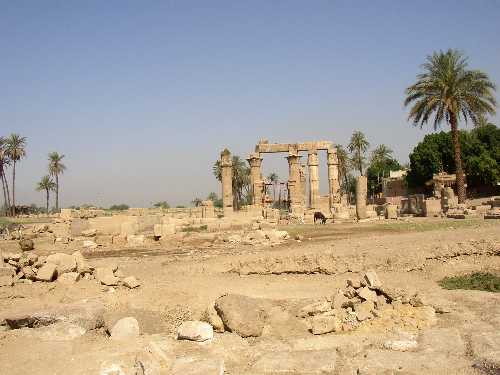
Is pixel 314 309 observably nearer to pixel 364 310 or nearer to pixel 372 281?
pixel 364 310

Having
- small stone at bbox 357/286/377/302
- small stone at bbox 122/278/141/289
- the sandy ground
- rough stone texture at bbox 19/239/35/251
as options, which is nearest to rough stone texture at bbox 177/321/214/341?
the sandy ground

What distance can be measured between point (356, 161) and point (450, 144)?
11035 millimetres

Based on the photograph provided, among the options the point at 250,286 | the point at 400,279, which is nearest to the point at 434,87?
the point at 400,279

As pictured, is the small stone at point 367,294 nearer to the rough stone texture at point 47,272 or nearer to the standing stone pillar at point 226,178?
the rough stone texture at point 47,272

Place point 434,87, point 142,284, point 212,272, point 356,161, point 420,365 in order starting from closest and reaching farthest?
point 420,365 → point 142,284 → point 212,272 → point 434,87 → point 356,161

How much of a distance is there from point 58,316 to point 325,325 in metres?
3.72

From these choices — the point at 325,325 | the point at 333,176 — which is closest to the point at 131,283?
the point at 325,325

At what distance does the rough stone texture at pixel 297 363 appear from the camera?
16.0ft

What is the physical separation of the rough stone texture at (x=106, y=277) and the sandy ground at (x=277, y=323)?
0.70 ft

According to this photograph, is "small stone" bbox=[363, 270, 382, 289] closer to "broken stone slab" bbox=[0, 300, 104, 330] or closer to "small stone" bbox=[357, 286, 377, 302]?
"small stone" bbox=[357, 286, 377, 302]

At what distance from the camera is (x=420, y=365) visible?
4.76 m

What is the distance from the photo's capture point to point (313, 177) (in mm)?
33781

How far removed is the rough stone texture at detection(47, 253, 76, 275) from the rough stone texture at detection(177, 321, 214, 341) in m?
3.86

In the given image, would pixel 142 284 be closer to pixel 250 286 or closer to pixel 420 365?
pixel 250 286
